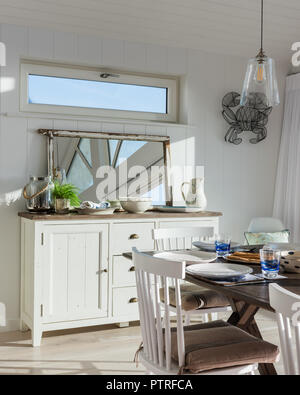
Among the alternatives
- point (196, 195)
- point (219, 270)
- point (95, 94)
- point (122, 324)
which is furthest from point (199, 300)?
point (95, 94)

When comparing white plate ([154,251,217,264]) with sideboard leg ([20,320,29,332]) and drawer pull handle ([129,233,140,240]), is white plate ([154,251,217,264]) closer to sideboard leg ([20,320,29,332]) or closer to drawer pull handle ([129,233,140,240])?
drawer pull handle ([129,233,140,240])

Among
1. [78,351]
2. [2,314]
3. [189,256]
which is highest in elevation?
[189,256]

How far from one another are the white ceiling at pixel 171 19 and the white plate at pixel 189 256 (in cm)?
183

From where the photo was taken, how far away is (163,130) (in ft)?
13.3

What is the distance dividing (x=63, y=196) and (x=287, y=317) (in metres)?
2.42

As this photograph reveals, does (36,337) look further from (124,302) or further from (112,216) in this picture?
(112,216)

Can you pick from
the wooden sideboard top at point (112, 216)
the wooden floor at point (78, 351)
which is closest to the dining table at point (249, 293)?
the wooden floor at point (78, 351)

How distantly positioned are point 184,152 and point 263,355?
255 centimetres

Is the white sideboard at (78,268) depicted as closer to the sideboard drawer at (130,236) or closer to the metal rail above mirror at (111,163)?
the sideboard drawer at (130,236)

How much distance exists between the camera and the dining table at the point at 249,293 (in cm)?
165

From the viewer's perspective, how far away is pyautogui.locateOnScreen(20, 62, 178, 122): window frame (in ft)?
12.0

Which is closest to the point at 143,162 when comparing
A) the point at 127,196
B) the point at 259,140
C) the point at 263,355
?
the point at 127,196

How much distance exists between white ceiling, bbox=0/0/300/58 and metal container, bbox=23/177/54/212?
47.1 inches

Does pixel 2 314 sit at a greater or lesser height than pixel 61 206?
lesser
